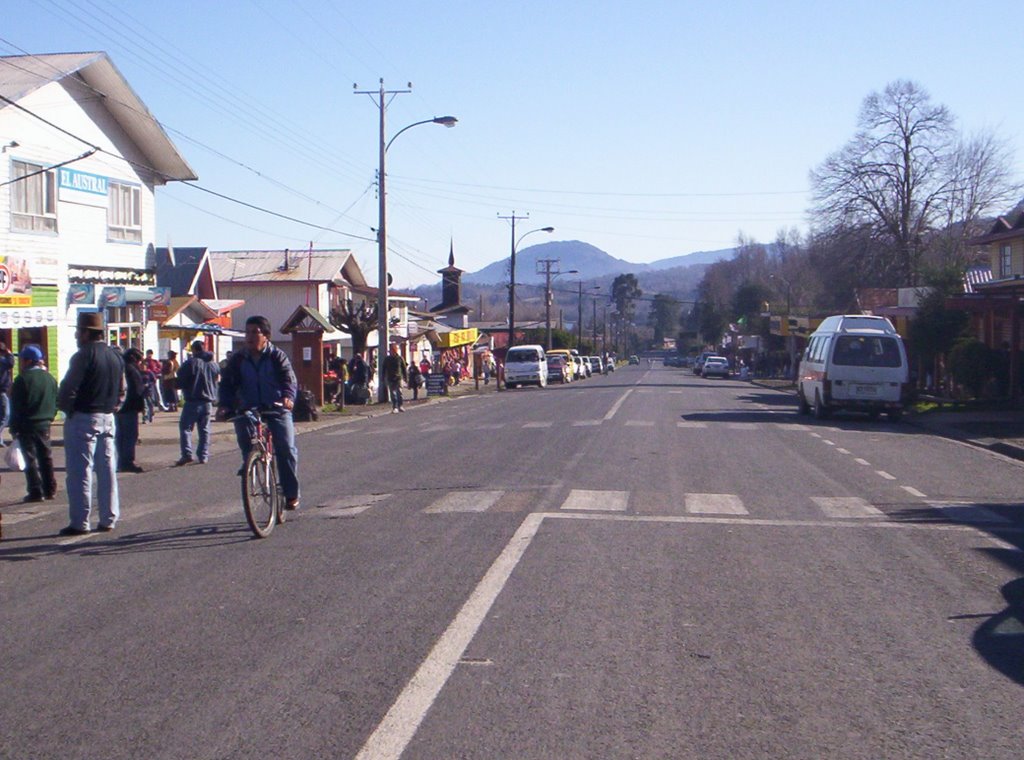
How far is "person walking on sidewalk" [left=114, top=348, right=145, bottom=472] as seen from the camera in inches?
560

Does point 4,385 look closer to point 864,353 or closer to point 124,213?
point 124,213

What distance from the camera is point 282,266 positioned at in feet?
181

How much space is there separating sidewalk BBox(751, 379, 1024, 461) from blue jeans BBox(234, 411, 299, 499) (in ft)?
41.9

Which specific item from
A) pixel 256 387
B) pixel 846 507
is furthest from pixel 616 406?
pixel 256 387

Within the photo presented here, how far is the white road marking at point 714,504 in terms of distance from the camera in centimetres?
1184

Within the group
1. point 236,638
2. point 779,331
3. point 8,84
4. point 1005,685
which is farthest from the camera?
point 779,331

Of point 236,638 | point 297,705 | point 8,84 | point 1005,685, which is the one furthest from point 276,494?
point 8,84

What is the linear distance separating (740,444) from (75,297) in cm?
1673

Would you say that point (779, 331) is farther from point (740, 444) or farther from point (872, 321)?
point (740, 444)

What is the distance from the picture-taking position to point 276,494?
34.6 feet

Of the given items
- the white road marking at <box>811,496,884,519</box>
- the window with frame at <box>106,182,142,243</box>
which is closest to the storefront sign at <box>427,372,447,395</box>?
the window with frame at <box>106,182,142,243</box>

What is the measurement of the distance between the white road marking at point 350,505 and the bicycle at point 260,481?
1074 millimetres

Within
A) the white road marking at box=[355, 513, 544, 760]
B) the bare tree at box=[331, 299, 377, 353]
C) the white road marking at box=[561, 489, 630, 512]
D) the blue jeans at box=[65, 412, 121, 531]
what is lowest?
the white road marking at box=[561, 489, 630, 512]

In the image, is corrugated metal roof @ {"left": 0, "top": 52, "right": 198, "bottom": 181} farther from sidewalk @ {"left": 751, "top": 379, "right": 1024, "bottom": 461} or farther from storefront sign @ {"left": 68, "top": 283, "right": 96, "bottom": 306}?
sidewalk @ {"left": 751, "top": 379, "right": 1024, "bottom": 461}
